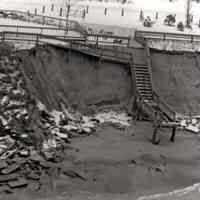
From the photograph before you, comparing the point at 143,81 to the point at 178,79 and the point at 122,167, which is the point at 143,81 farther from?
the point at 122,167

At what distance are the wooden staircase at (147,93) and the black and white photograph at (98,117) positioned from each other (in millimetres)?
71

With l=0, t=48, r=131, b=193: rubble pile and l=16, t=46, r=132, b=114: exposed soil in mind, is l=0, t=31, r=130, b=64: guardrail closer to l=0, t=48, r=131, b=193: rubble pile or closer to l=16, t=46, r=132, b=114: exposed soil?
l=16, t=46, r=132, b=114: exposed soil

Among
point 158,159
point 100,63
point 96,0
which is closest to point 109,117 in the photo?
point 100,63

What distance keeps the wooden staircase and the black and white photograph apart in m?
0.07

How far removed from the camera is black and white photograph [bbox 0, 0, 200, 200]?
13211 mm

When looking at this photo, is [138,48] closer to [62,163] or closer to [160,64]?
[160,64]

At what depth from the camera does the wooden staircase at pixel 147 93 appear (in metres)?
19.1

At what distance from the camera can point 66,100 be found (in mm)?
19453

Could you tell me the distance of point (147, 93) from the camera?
67.7ft

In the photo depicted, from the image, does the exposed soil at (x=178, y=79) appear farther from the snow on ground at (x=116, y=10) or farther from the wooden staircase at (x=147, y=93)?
the snow on ground at (x=116, y=10)

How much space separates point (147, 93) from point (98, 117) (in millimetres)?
3662

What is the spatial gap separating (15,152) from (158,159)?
6771mm

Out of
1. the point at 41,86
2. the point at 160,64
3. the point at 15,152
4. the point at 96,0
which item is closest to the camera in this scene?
the point at 15,152

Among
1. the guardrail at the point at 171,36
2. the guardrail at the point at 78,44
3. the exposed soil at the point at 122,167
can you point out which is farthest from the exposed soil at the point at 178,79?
the exposed soil at the point at 122,167
